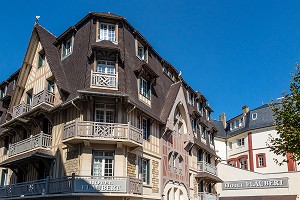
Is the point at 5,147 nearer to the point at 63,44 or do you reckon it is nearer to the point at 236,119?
the point at 63,44

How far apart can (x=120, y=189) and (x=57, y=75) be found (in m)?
8.32

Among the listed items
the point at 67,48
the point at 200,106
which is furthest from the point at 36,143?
the point at 200,106

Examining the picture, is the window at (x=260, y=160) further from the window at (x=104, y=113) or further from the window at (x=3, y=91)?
the window at (x=3, y=91)

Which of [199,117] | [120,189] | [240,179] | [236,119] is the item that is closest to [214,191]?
[240,179]

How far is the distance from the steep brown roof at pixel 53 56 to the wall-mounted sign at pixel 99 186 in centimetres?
599

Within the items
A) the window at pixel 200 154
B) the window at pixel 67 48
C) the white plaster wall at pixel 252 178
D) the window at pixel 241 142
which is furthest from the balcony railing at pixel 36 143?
the window at pixel 241 142

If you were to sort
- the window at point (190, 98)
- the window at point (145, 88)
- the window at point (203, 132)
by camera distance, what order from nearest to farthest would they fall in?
the window at point (145, 88), the window at point (190, 98), the window at point (203, 132)

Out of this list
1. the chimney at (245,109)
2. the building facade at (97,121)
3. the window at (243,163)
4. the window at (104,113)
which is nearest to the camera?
the building facade at (97,121)

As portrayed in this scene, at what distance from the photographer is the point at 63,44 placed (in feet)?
81.3

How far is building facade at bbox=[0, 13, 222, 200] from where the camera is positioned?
19.4 meters

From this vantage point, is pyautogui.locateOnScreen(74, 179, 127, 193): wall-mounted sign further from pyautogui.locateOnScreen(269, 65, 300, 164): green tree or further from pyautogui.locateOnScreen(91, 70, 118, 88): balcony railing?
pyautogui.locateOnScreen(269, 65, 300, 164): green tree

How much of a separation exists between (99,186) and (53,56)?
1016 cm

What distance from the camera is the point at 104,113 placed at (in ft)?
68.4

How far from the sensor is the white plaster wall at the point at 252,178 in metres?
33.6
